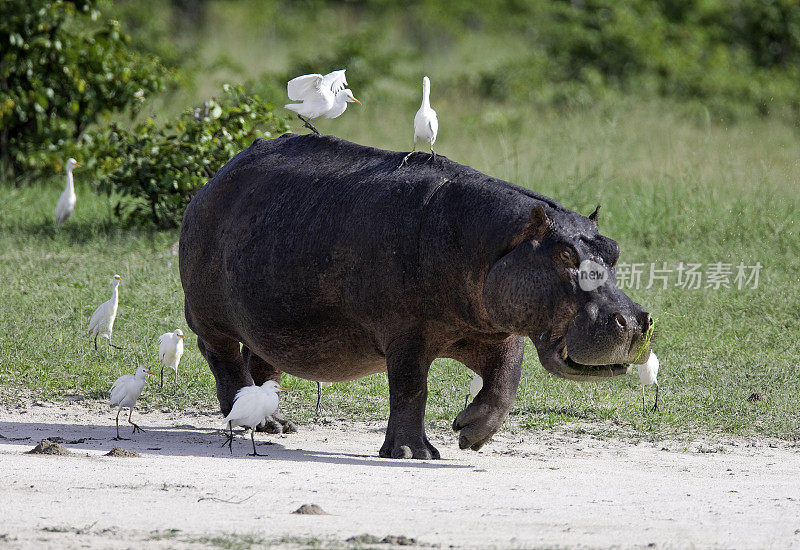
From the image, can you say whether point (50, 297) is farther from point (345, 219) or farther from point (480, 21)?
point (480, 21)

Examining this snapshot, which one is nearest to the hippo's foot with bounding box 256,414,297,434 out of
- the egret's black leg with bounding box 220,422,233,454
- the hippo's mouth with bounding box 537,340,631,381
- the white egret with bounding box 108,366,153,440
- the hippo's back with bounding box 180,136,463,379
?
the egret's black leg with bounding box 220,422,233,454

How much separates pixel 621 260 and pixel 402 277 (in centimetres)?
573

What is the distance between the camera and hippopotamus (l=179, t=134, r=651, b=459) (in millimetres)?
5824

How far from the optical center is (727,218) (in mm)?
12648

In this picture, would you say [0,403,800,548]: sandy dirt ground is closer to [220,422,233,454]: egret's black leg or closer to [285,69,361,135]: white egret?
[220,422,233,454]: egret's black leg

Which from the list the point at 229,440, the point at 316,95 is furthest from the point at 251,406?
the point at 316,95

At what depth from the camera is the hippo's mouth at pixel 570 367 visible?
5.81m

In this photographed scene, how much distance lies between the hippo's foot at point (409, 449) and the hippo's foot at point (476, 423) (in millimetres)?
164

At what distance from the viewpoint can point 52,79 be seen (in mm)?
14078

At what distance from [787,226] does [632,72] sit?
7936 mm

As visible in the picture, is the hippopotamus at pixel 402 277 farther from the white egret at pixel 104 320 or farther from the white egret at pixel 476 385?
the white egret at pixel 104 320

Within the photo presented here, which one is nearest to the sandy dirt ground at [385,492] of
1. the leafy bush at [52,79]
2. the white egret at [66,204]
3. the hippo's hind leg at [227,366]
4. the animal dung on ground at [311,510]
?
the animal dung on ground at [311,510]

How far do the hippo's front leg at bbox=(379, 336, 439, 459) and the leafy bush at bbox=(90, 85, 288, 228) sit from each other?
5879mm

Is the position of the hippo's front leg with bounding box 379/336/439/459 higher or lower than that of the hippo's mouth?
lower
